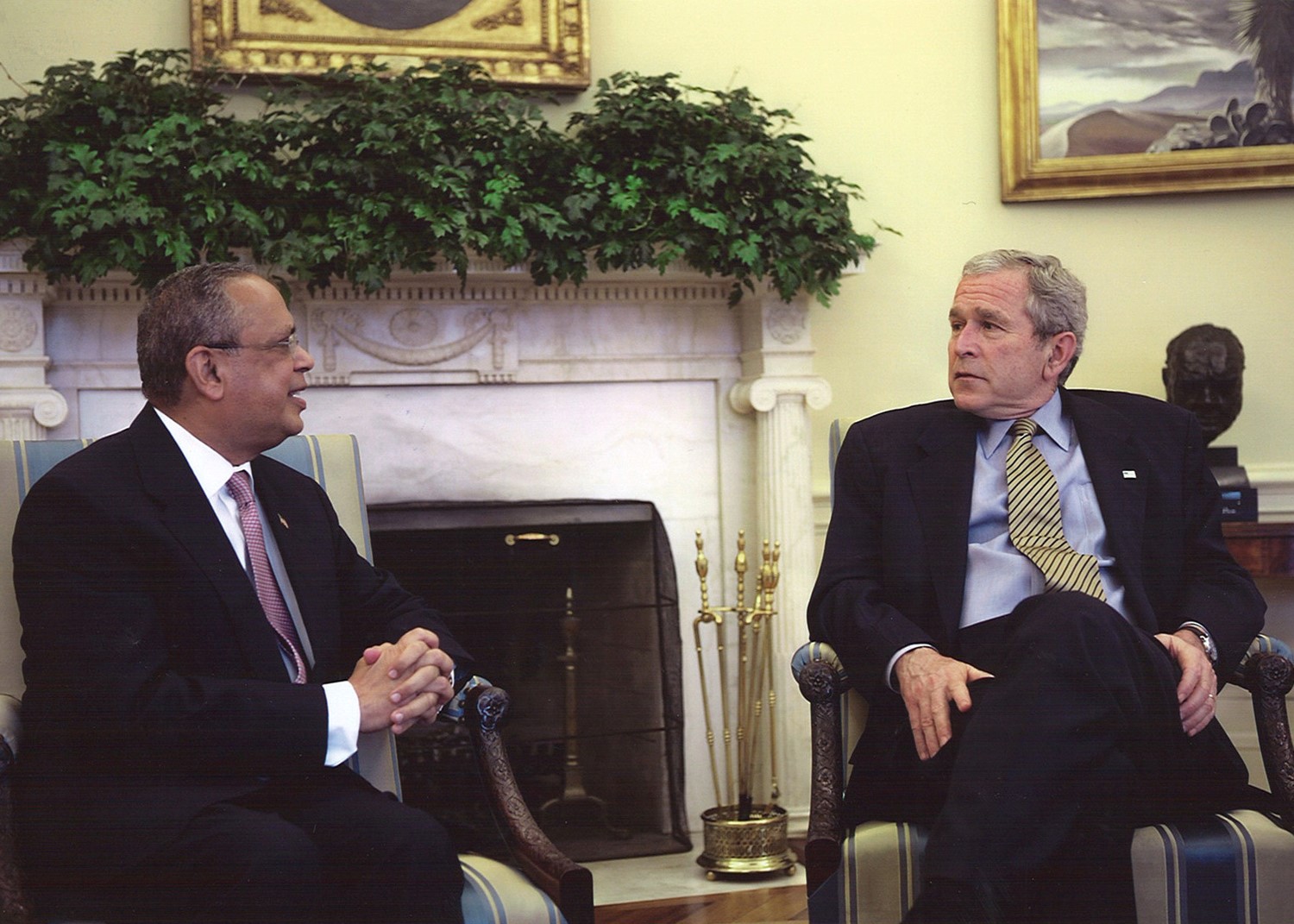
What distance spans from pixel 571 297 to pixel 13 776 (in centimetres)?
214

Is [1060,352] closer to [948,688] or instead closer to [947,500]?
[947,500]

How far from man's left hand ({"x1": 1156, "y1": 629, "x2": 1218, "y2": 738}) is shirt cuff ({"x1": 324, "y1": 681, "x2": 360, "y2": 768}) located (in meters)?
1.27

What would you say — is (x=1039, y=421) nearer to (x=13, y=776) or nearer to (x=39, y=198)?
(x=13, y=776)

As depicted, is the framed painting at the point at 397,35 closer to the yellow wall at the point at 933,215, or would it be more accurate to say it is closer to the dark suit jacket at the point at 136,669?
the yellow wall at the point at 933,215

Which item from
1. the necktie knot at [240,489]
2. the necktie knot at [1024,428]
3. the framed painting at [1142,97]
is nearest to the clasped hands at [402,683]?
the necktie knot at [240,489]

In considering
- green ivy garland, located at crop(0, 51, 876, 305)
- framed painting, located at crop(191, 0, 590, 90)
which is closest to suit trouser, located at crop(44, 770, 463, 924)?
green ivy garland, located at crop(0, 51, 876, 305)

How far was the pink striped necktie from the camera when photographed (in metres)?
2.09

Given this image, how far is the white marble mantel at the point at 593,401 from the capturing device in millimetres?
3592

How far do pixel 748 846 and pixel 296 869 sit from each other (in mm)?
1885

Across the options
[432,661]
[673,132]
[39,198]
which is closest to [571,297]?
[673,132]

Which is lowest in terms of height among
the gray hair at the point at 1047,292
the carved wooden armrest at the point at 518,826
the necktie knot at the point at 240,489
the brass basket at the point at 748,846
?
the brass basket at the point at 748,846

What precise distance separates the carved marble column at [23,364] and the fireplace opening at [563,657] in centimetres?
84

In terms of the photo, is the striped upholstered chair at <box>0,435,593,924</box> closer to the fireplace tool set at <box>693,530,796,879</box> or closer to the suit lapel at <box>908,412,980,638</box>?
the suit lapel at <box>908,412,980,638</box>

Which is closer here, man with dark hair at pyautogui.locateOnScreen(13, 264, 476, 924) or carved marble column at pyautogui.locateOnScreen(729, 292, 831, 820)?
man with dark hair at pyautogui.locateOnScreen(13, 264, 476, 924)
